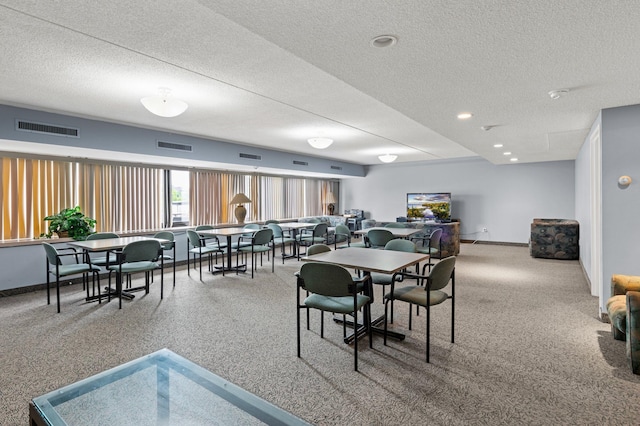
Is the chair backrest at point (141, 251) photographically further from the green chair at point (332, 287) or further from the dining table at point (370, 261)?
the green chair at point (332, 287)

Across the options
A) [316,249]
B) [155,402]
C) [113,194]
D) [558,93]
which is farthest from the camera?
[113,194]

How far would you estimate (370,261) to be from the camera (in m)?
3.24

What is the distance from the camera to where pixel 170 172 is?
7.27m

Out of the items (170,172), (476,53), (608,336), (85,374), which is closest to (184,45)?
(476,53)

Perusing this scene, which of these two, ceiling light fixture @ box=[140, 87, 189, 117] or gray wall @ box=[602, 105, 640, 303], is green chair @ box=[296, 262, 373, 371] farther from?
gray wall @ box=[602, 105, 640, 303]

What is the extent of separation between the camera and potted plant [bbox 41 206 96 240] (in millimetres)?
5238

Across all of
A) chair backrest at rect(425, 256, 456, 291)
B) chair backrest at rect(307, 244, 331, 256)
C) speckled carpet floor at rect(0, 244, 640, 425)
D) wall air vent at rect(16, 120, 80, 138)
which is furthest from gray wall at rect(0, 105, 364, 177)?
chair backrest at rect(425, 256, 456, 291)

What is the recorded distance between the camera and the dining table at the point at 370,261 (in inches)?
117

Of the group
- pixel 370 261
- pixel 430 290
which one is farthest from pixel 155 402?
pixel 430 290

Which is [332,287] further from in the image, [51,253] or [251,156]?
[251,156]

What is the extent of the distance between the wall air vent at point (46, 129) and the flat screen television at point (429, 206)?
875 centimetres

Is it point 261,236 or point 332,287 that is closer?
point 332,287

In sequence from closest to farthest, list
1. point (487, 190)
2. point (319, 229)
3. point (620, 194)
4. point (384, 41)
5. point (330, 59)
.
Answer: point (384, 41) < point (330, 59) < point (620, 194) < point (319, 229) < point (487, 190)

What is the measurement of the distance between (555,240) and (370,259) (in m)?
6.23
